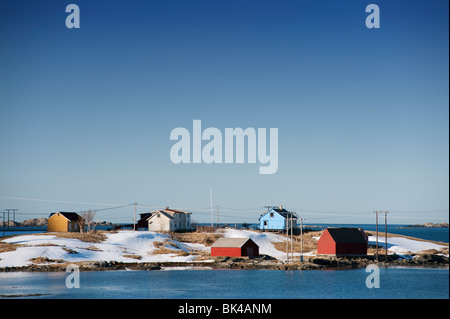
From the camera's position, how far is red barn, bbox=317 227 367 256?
87625mm

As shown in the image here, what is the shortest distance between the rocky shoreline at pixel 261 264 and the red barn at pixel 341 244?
1.45m

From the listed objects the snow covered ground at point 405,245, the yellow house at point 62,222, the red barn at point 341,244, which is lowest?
the snow covered ground at point 405,245

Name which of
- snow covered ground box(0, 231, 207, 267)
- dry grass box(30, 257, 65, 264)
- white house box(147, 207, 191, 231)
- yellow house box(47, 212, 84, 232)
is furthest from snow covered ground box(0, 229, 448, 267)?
yellow house box(47, 212, 84, 232)

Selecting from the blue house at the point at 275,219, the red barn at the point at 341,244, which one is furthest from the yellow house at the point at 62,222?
the red barn at the point at 341,244

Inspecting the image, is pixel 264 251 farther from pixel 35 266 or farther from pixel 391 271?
pixel 35 266

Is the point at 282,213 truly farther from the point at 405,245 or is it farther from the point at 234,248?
the point at 234,248

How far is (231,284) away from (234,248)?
73.8 ft

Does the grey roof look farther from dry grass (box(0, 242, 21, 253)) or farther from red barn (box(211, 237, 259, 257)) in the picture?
dry grass (box(0, 242, 21, 253))

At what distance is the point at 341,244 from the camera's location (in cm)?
8800

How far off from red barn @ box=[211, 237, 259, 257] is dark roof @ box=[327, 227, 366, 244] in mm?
12633

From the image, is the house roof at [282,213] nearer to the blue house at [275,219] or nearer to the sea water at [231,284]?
the blue house at [275,219]

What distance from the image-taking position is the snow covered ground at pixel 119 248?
76875 mm
